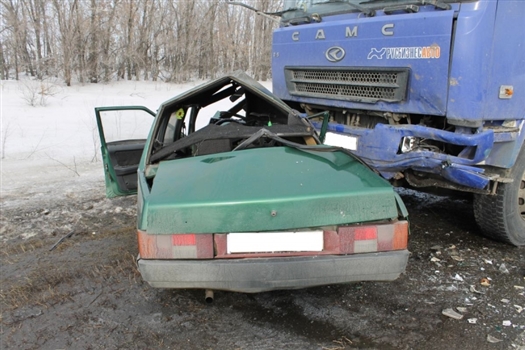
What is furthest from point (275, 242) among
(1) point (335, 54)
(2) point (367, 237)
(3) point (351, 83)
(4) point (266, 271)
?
(1) point (335, 54)

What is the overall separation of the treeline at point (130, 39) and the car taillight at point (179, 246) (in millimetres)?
13767

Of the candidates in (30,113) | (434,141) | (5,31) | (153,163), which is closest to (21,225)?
(153,163)

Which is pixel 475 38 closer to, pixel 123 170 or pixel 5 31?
pixel 123 170

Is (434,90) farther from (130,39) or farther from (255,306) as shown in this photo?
(130,39)

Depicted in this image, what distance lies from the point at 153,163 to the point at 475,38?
263cm

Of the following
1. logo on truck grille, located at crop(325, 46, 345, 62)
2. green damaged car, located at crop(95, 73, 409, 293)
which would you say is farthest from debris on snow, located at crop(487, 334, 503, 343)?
logo on truck grille, located at crop(325, 46, 345, 62)

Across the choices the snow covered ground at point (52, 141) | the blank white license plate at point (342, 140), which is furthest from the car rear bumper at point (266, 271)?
the snow covered ground at point (52, 141)

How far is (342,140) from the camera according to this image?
434 cm

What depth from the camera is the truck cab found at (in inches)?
133

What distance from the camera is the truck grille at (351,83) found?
389 cm

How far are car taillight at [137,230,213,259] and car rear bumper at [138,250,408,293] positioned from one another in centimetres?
4

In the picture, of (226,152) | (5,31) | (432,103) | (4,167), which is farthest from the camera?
(5,31)

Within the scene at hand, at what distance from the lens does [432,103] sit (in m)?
3.65

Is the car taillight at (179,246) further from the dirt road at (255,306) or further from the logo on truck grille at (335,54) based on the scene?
the logo on truck grille at (335,54)
